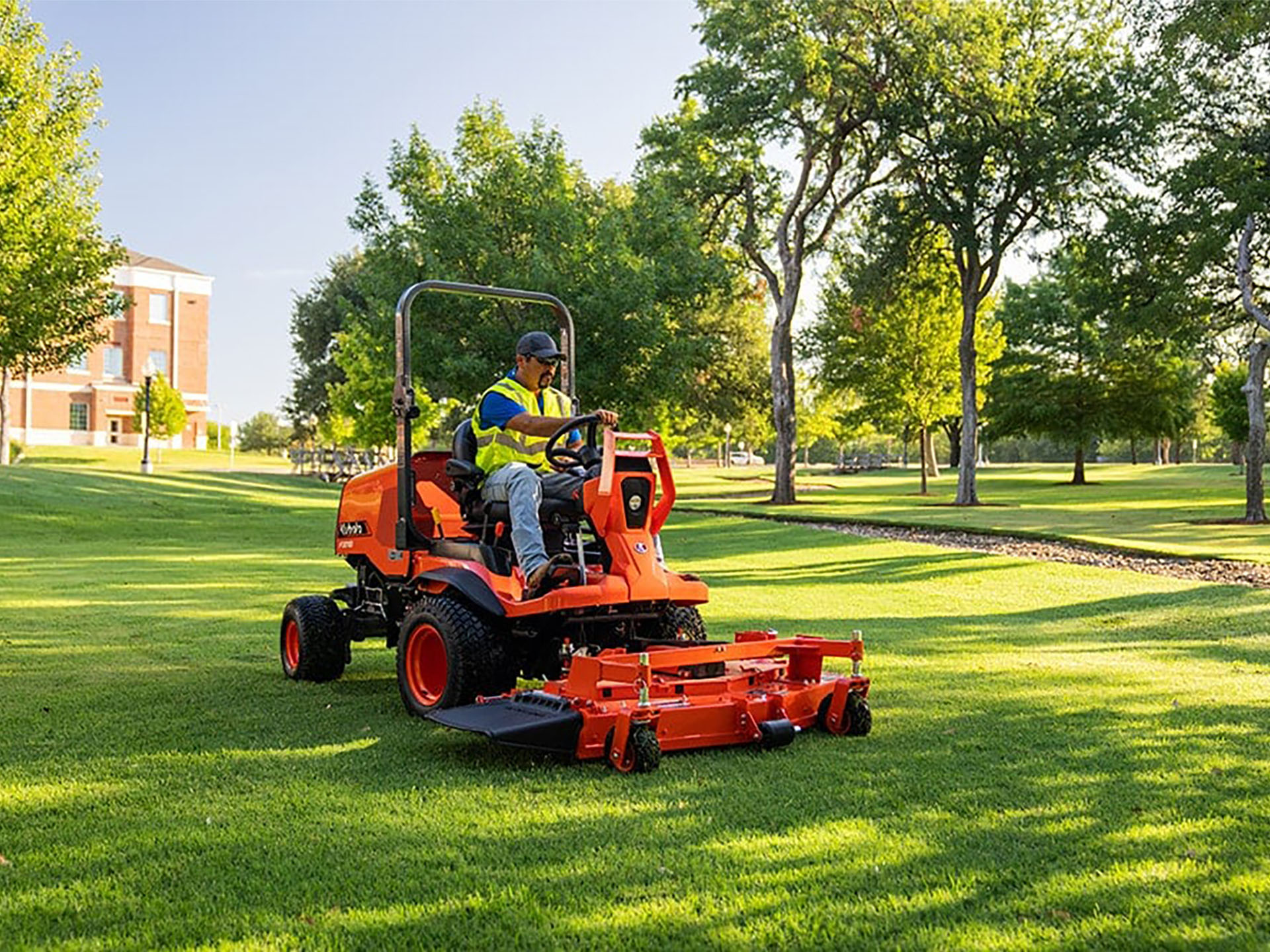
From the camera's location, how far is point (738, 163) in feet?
120

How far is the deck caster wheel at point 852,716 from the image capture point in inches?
257

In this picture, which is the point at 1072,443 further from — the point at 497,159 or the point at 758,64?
the point at 497,159

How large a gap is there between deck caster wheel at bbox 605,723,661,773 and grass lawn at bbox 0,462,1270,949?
14cm

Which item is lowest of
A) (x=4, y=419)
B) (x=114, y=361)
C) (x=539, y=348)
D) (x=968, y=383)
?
(x=539, y=348)

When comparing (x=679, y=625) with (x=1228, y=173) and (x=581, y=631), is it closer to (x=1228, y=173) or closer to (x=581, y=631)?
(x=581, y=631)

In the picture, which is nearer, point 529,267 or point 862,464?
point 529,267

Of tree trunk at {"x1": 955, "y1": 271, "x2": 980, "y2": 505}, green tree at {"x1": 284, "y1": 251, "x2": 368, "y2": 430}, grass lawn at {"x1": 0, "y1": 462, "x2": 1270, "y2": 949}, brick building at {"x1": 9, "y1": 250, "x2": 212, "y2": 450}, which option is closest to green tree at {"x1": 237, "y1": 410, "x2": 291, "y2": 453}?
brick building at {"x1": 9, "y1": 250, "x2": 212, "y2": 450}

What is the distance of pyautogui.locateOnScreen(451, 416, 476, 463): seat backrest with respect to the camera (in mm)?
7453

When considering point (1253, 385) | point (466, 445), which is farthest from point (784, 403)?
point (466, 445)

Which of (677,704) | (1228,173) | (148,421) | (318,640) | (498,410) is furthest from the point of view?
(148,421)

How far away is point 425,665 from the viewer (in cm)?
723

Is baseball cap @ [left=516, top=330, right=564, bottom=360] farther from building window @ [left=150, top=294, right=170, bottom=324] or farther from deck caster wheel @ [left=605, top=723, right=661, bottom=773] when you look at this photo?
building window @ [left=150, top=294, right=170, bottom=324]

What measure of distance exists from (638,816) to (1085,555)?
1597 centimetres

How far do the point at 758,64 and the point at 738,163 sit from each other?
3018 millimetres
